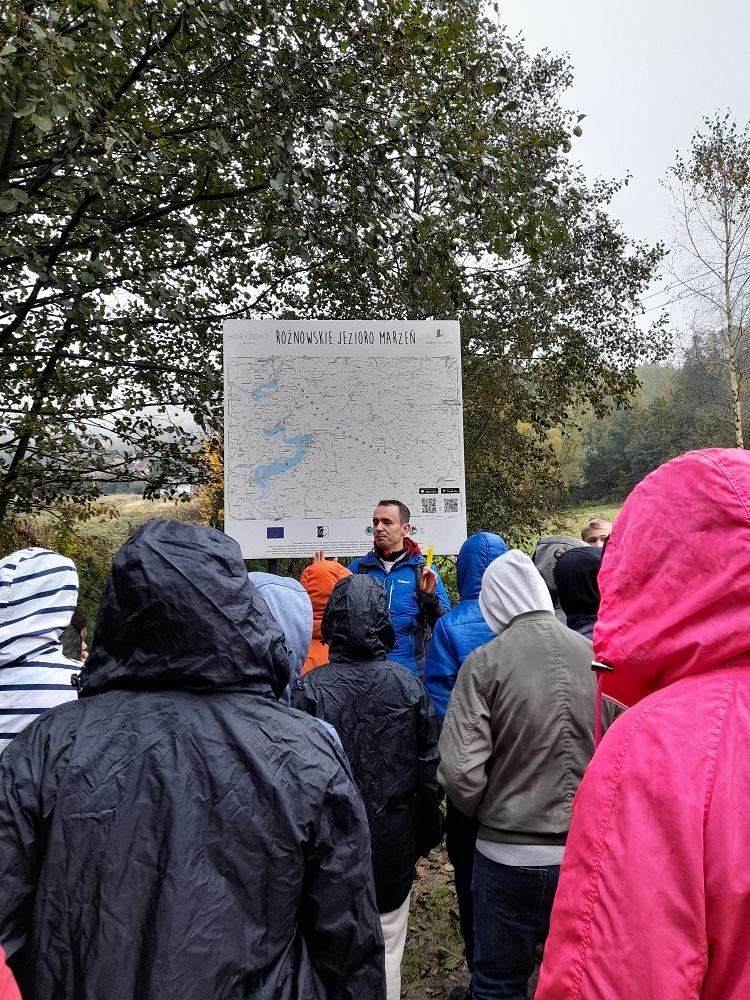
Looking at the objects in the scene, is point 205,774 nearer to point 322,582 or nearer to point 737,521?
point 737,521

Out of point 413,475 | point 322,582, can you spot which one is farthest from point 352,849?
point 413,475

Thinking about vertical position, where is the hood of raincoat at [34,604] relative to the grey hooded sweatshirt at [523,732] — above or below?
above

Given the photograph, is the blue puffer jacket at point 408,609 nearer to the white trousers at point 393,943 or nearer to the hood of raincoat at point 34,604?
the white trousers at point 393,943

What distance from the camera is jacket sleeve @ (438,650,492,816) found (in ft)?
8.65

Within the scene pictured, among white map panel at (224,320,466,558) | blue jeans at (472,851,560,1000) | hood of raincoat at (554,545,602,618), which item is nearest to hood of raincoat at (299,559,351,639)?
white map panel at (224,320,466,558)

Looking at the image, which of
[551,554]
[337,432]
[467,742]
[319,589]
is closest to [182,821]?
[467,742]

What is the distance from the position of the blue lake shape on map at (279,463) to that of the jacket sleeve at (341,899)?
3.64m

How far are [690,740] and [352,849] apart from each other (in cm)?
89

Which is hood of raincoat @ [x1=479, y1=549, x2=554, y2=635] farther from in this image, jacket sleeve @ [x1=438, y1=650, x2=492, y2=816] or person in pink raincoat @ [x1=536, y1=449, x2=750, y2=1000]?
person in pink raincoat @ [x1=536, y1=449, x2=750, y2=1000]

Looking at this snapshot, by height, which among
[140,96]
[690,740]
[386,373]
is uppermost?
[140,96]

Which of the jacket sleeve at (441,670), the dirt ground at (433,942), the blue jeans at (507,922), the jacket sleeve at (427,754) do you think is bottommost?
the dirt ground at (433,942)

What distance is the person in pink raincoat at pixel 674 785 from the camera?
0.91 metres

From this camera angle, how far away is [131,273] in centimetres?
600

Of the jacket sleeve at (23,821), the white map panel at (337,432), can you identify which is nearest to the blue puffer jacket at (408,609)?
the white map panel at (337,432)
